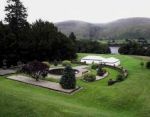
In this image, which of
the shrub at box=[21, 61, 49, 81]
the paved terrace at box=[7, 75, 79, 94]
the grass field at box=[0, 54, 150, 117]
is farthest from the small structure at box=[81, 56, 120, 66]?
the paved terrace at box=[7, 75, 79, 94]

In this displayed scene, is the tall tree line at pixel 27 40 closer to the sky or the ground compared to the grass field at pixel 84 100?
closer to the sky

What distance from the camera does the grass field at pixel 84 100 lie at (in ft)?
75.7

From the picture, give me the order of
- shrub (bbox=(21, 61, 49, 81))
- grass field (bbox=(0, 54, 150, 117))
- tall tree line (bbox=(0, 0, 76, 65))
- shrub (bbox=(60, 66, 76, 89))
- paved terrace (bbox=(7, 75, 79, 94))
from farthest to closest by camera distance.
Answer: tall tree line (bbox=(0, 0, 76, 65)), shrub (bbox=(21, 61, 49, 81)), shrub (bbox=(60, 66, 76, 89)), paved terrace (bbox=(7, 75, 79, 94)), grass field (bbox=(0, 54, 150, 117))

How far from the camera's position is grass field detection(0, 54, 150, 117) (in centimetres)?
2308

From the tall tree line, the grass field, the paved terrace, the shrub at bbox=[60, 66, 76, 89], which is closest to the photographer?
the grass field

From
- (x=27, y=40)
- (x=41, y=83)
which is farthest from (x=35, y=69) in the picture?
(x=27, y=40)

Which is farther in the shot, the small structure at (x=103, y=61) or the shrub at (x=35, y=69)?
the small structure at (x=103, y=61)

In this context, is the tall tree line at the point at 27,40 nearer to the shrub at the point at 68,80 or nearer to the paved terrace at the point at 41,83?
the paved terrace at the point at 41,83

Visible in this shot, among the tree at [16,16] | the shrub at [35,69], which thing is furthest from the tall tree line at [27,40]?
the shrub at [35,69]

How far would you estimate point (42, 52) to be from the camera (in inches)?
2479

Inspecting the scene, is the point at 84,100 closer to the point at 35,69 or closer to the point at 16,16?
the point at 35,69

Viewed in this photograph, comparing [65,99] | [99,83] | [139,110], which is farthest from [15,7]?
[139,110]

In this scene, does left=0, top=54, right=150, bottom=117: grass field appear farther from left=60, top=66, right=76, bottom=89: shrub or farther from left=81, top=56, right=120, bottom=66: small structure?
left=81, top=56, right=120, bottom=66: small structure

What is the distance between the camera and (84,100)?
3341 cm
